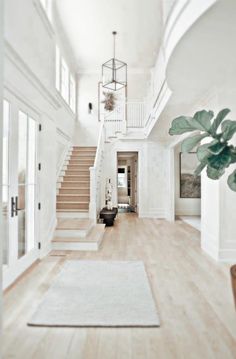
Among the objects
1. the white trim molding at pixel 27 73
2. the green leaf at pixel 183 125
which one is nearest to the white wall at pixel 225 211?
the green leaf at pixel 183 125

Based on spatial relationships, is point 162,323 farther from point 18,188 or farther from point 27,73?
point 27,73

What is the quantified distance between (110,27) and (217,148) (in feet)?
21.5

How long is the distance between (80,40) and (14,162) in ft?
19.2

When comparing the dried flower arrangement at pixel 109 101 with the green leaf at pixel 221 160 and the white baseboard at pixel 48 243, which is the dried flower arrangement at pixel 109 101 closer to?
the white baseboard at pixel 48 243

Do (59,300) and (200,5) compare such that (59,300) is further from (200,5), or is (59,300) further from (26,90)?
(200,5)

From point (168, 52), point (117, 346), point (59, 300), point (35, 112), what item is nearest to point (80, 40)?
point (35, 112)

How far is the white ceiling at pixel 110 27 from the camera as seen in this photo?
645 cm

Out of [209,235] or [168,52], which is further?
[209,235]

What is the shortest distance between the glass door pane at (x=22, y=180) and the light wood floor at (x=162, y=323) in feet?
1.53

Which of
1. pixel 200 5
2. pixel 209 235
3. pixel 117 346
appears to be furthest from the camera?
pixel 209 235

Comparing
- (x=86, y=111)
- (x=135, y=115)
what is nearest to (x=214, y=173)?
(x=135, y=115)

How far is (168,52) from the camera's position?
3488mm

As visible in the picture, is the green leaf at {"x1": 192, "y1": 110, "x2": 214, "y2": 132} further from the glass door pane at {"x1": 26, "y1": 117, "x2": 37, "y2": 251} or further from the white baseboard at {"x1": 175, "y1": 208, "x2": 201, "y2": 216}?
the white baseboard at {"x1": 175, "y1": 208, "x2": 201, "y2": 216}

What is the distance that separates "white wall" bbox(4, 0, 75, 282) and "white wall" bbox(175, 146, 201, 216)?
655 centimetres
